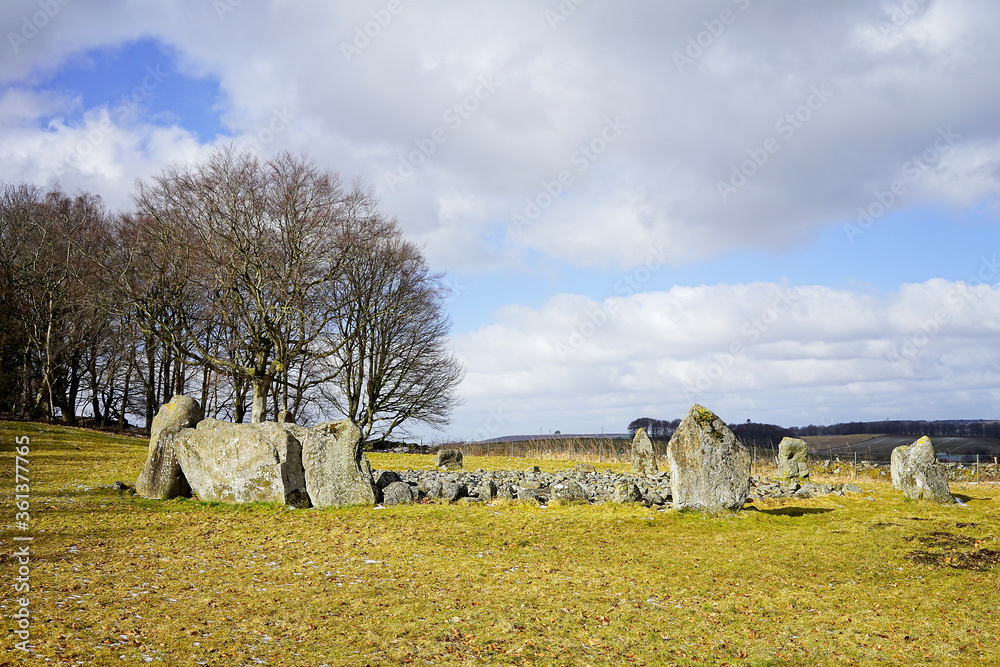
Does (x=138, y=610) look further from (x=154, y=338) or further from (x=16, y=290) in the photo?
(x=16, y=290)

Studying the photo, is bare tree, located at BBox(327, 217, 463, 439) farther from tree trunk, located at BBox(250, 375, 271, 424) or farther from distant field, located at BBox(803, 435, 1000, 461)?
distant field, located at BBox(803, 435, 1000, 461)

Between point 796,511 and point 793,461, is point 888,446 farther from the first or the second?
point 796,511

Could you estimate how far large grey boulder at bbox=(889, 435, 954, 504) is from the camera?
17.6m

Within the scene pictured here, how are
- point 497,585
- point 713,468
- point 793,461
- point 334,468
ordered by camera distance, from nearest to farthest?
point 497,585 < point 713,468 < point 334,468 < point 793,461

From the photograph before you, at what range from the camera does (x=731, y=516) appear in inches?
558

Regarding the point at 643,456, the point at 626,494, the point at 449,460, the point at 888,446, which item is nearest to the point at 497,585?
the point at 626,494

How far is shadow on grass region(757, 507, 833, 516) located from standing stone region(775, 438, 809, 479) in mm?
9721

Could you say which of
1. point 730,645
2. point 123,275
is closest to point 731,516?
point 730,645

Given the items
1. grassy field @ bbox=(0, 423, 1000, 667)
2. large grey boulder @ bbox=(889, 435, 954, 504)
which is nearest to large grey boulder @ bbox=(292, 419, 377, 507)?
grassy field @ bbox=(0, 423, 1000, 667)

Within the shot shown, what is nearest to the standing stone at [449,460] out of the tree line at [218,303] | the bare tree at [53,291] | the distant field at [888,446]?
the tree line at [218,303]

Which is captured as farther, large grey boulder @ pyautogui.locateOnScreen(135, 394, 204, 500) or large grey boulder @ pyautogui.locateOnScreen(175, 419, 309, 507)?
large grey boulder @ pyautogui.locateOnScreen(135, 394, 204, 500)

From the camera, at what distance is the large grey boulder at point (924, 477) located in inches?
695

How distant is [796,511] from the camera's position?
15.7 metres

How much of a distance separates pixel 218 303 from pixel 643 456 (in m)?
18.4
